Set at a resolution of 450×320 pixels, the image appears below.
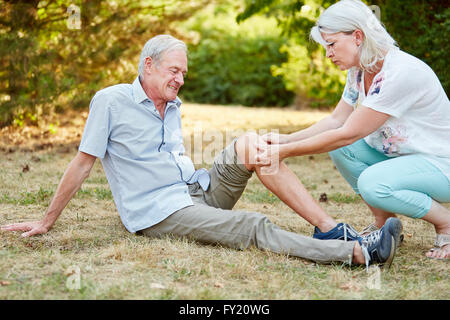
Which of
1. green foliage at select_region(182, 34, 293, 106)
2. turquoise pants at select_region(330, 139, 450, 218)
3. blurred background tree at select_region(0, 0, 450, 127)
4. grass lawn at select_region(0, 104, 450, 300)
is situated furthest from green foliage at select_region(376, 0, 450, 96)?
green foliage at select_region(182, 34, 293, 106)

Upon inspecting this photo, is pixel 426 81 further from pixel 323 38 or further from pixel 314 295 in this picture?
pixel 314 295

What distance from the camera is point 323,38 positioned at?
127 inches

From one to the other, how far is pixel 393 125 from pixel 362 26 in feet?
1.97

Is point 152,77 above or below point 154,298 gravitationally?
above

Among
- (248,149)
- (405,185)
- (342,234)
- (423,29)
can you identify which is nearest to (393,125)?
(405,185)

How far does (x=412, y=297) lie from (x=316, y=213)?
2.63 feet

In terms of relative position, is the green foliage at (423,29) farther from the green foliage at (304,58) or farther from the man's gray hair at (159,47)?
the man's gray hair at (159,47)

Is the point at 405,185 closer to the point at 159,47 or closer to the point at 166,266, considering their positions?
the point at 166,266

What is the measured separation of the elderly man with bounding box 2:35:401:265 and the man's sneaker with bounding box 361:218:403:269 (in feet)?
0.55

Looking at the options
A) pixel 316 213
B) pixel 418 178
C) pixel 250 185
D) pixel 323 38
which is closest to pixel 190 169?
pixel 316 213

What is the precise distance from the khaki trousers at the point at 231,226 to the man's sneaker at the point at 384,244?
0.09m

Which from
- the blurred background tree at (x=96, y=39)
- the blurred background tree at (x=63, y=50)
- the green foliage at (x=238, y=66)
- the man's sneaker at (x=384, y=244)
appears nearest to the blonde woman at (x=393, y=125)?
the man's sneaker at (x=384, y=244)

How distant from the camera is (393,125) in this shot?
3.21m

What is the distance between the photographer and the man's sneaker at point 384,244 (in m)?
2.82
